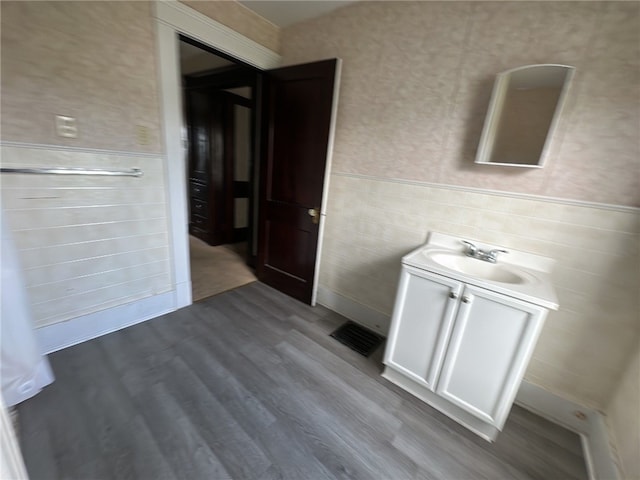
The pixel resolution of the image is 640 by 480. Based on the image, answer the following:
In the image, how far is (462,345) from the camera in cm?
139

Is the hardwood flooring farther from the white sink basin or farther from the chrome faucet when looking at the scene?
the chrome faucet

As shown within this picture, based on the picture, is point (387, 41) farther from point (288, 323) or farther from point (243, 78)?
point (288, 323)

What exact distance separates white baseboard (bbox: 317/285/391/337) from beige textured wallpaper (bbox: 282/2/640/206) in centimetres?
111

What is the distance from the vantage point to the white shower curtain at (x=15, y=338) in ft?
3.95

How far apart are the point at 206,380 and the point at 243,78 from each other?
115 inches

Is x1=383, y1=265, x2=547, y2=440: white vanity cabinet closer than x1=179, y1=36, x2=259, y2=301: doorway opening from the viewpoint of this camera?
Yes

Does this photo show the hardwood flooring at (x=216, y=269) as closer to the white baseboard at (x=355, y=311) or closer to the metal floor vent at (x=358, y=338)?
the white baseboard at (x=355, y=311)

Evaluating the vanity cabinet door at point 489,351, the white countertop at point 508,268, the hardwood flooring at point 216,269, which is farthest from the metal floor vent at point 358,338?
the hardwood flooring at point 216,269

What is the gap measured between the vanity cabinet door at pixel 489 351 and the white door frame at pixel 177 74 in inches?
80.7

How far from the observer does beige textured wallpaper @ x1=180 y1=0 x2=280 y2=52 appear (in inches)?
74.2

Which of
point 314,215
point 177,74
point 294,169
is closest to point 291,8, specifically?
point 177,74

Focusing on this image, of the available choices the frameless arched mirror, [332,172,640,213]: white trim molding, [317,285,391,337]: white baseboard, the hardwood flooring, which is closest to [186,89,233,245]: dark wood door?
the hardwood flooring

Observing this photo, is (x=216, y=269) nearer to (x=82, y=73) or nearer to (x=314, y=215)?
(x=314, y=215)

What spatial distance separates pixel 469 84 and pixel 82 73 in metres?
2.24
